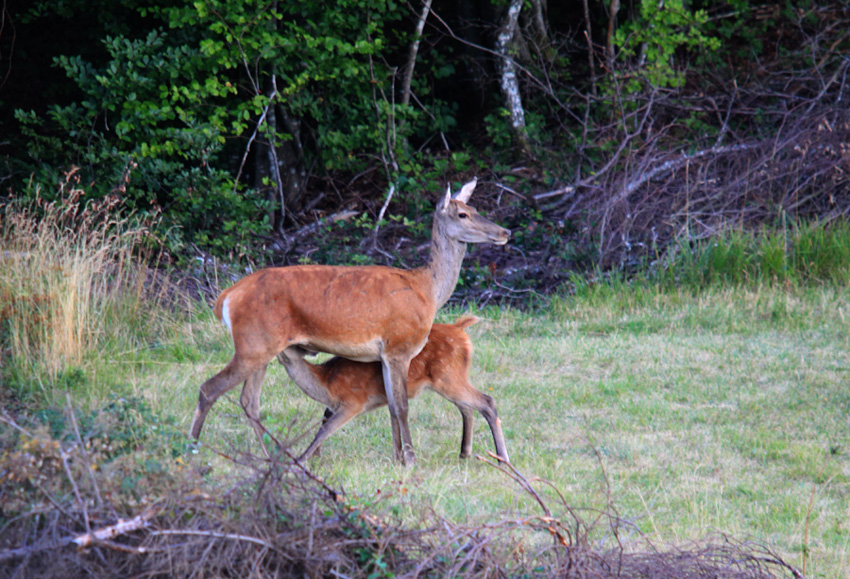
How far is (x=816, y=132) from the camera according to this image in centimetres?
1134

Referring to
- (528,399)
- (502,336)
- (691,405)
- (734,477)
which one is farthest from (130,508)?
(502,336)

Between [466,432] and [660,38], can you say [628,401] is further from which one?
[660,38]

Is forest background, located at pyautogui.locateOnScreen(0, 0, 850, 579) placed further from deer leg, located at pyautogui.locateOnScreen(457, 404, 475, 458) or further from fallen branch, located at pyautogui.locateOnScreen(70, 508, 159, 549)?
deer leg, located at pyautogui.locateOnScreen(457, 404, 475, 458)

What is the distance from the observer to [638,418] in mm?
6617

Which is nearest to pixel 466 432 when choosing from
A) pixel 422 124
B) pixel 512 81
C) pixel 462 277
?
pixel 462 277

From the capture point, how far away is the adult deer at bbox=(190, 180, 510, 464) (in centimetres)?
569

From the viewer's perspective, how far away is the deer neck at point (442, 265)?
640 centimetres

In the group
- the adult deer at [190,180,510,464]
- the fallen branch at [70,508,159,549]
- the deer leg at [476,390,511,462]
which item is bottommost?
the deer leg at [476,390,511,462]

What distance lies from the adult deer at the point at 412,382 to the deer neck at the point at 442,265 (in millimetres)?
368

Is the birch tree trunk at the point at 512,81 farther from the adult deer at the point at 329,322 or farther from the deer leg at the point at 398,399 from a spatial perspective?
the deer leg at the point at 398,399

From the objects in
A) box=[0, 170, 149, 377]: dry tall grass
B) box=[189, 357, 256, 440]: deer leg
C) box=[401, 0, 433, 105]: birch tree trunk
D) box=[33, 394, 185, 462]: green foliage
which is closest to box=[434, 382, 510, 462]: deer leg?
box=[189, 357, 256, 440]: deer leg

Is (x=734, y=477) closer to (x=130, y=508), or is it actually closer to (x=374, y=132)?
(x=130, y=508)

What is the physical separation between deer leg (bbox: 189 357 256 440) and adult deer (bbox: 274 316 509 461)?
32cm

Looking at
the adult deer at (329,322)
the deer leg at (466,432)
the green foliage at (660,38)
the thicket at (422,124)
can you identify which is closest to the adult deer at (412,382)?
the deer leg at (466,432)
